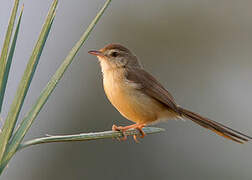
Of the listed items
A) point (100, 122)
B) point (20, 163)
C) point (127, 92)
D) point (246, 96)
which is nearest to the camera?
point (127, 92)

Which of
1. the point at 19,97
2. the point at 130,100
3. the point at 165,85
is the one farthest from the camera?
the point at 165,85

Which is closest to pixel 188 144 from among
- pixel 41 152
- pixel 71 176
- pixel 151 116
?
pixel 71 176

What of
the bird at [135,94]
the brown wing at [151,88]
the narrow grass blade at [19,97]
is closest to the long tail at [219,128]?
the bird at [135,94]

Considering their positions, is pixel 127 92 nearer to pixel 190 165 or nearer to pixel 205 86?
pixel 190 165

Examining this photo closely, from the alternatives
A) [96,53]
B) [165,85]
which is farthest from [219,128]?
[165,85]

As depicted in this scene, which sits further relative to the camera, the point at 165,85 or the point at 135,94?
the point at 165,85

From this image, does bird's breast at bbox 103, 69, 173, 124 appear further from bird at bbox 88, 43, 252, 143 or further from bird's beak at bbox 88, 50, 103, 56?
bird's beak at bbox 88, 50, 103, 56

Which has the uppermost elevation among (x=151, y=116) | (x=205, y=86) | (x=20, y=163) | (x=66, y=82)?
(x=66, y=82)

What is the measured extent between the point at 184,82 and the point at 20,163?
3.78m

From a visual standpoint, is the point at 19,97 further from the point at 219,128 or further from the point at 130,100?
the point at 130,100

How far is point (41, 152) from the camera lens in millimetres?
8398

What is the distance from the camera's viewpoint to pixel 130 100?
4.08 metres

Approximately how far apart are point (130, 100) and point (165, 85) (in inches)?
200

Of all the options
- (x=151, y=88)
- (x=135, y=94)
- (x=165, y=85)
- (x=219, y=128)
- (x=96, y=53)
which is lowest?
(x=219, y=128)
